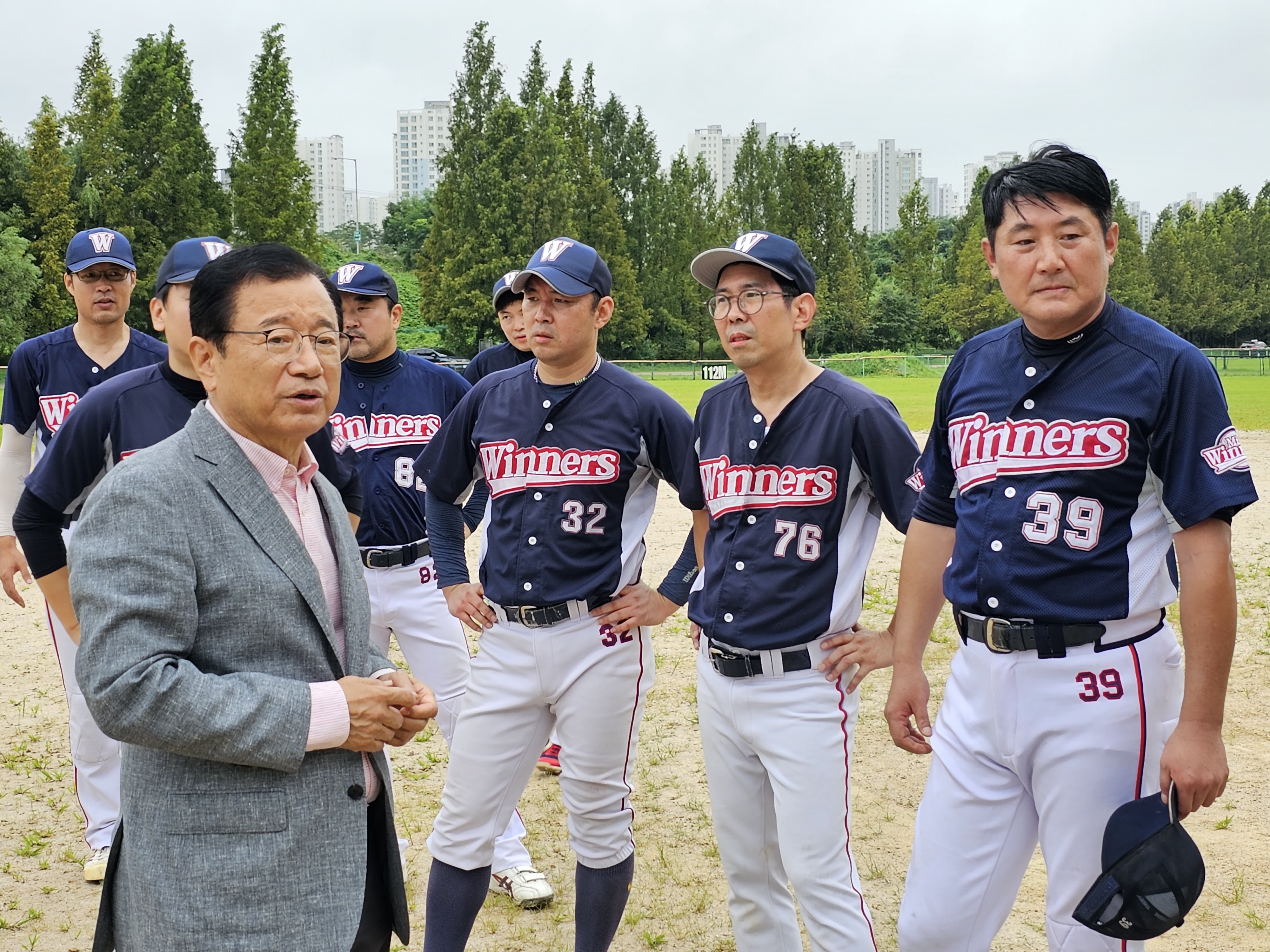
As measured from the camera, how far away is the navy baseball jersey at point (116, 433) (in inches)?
138

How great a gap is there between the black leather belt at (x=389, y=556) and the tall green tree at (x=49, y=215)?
33802mm

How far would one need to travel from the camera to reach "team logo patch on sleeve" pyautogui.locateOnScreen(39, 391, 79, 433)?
16.7 ft

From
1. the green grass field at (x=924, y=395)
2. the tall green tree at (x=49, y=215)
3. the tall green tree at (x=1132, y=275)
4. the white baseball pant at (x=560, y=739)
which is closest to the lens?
the white baseball pant at (x=560, y=739)

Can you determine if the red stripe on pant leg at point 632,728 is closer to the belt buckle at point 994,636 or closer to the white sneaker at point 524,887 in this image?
the white sneaker at point 524,887

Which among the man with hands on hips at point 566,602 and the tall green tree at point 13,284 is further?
the tall green tree at point 13,284

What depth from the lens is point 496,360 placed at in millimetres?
7316

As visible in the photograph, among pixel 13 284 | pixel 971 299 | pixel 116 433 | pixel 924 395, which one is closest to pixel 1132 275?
pixel 971 299

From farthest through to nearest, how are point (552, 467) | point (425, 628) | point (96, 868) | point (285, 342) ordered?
1. point (425, 628)
2. point (96, 868)
3. point (552, 467)
4. point (285, 342)

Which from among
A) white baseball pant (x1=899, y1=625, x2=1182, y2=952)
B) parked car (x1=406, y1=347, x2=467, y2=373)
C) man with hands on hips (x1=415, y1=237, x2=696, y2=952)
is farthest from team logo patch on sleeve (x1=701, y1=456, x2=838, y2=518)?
parked car (x1=406, y1=347, x2=467, y2=373)

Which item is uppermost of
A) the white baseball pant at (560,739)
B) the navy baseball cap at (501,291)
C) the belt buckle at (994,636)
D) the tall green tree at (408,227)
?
the tall green tree at (408,227)

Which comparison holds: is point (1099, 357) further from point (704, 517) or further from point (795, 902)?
point (795, 902)

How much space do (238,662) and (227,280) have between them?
0.79 meters

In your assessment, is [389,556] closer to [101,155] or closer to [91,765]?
[91,765]

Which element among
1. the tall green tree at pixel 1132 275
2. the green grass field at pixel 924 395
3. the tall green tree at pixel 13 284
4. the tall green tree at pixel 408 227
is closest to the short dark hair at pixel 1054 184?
the green grass field at pixel 924 395
